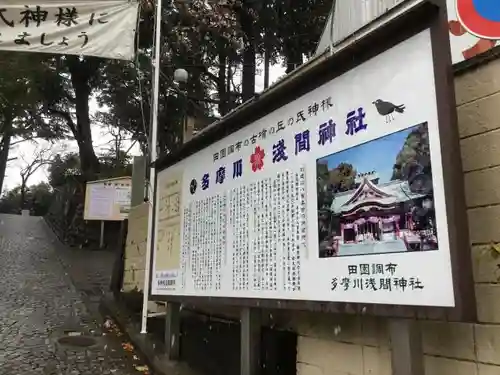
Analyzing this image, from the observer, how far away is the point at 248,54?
16.4m

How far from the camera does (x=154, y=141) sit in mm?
8023

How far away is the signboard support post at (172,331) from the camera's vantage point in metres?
6.27

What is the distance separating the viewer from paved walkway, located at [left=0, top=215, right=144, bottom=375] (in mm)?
6434

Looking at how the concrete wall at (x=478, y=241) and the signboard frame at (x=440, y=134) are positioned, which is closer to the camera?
the signboard frame at (x=440, y=134)

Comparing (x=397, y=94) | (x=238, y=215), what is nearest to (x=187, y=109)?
(x=238, y=215)

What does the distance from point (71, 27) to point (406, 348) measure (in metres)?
6.84

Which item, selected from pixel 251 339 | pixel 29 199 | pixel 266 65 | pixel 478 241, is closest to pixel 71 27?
pixel 251 339

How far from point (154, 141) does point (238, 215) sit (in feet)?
12.4

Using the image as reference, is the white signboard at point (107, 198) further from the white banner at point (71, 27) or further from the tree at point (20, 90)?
the white banner at point (71, 27)

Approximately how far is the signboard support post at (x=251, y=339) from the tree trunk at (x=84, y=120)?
2037 cm

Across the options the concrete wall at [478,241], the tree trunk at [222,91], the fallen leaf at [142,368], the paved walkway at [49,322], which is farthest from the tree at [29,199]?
the concrete wall at [478,241]

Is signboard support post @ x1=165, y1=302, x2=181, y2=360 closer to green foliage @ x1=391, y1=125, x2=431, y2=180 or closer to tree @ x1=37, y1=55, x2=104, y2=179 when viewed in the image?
green foliage @ x1=391, y1=125, x2=431, y2=180

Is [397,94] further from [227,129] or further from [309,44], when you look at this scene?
[309,44]

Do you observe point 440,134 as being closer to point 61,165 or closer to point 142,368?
point 142,368
